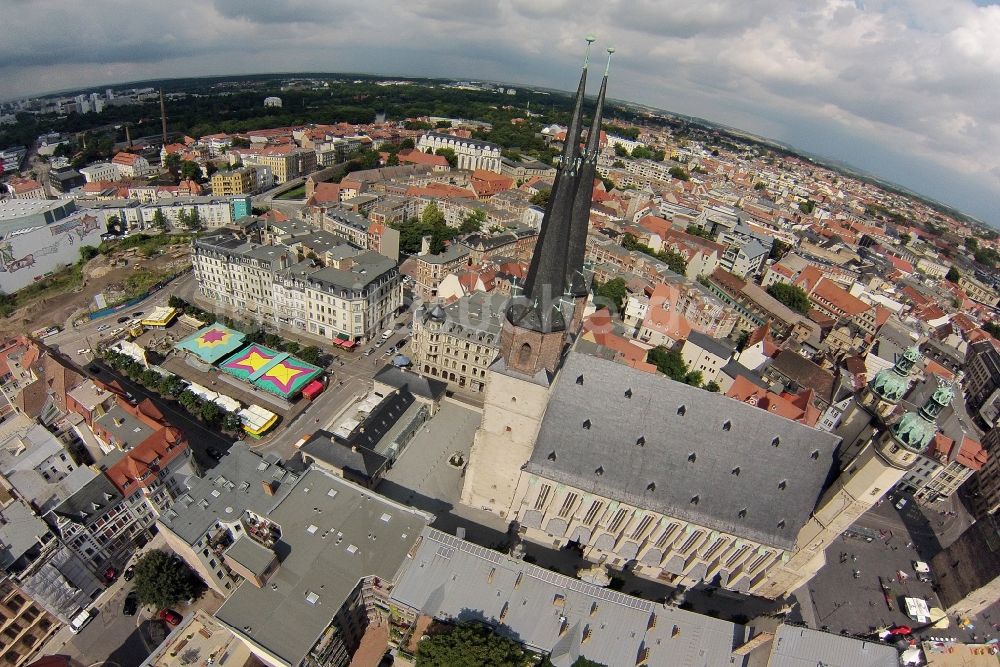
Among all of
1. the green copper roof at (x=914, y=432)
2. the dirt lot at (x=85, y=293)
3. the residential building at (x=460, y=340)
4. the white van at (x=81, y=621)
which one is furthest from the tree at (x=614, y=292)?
the dirt lot at (x=85, y=293)

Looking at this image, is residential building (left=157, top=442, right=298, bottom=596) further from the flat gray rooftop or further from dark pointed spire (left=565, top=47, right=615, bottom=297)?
dark pointed spire (left=565, top=47, right=615, bottom=297)

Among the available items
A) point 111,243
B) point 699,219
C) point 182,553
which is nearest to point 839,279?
point 699,219

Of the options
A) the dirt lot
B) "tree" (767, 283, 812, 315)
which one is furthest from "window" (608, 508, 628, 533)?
the dirt lot

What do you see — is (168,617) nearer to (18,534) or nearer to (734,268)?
(18,534)

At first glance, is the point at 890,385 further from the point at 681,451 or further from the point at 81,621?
the point at 81,621

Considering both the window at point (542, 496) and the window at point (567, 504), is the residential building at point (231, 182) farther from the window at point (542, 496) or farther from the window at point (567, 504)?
the window at point (567, 504)

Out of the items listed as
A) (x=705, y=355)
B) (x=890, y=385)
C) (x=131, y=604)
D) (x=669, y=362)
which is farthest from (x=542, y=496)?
(x=705, y=355)
